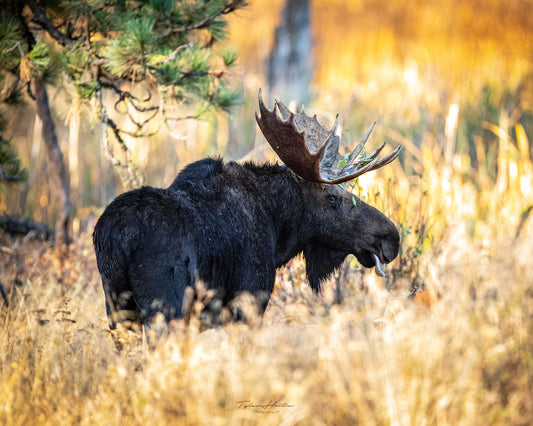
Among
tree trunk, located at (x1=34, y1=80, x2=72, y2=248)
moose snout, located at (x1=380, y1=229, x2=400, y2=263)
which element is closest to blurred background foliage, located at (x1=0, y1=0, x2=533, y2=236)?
tree trunk, located at (x1=34, y1=80, x2=72, y2=248)

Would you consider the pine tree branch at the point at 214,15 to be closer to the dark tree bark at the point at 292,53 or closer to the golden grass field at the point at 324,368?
the golden grass field at the point at 324,368

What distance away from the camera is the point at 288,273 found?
5793mm

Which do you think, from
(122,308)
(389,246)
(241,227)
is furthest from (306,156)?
(122,308)

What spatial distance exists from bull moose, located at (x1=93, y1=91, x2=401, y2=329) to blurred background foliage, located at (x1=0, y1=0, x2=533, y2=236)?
1469mm

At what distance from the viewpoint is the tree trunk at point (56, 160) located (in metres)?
6.42

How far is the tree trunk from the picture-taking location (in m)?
6.42

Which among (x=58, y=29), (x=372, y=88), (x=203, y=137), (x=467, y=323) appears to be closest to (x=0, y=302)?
(x=58, y=29)

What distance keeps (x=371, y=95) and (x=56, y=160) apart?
8.14 metres

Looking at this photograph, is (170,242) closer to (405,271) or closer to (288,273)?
(288,273)

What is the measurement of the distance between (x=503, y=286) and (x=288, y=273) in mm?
2736
